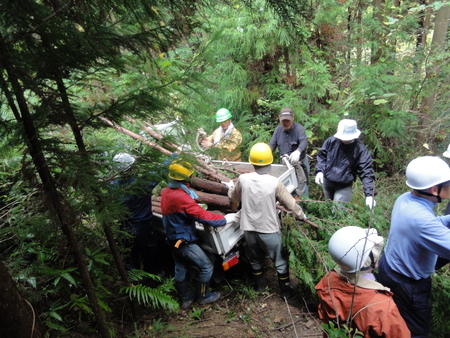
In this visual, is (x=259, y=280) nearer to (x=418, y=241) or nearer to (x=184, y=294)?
(x=184, y=294)

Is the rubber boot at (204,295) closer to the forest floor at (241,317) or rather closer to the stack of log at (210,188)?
the forest floor at (241,317)

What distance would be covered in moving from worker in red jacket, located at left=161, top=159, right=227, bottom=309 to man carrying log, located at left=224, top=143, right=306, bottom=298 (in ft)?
1.33

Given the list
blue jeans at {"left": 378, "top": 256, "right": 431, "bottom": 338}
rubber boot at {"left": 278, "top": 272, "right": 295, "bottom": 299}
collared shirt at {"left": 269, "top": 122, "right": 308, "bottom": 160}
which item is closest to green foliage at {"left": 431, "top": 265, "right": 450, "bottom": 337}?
blue jeans at {"left": 378, "top": 256, "right": 431, "bottom": 338}

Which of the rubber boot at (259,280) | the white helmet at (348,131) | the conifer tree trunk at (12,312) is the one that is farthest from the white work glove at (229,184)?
the conifer tree trunk at (12,312)

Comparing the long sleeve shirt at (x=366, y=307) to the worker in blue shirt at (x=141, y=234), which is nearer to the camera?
the long sleeve shirt at (x=366, y=307)

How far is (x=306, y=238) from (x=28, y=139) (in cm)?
313

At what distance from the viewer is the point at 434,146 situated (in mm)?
6270

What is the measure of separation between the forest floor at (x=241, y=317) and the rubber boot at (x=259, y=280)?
0.24ft

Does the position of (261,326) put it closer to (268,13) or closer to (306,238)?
(306,238)

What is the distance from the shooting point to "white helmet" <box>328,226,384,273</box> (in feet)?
6.80

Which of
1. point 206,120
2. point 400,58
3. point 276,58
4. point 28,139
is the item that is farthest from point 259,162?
Answer: point 400,58

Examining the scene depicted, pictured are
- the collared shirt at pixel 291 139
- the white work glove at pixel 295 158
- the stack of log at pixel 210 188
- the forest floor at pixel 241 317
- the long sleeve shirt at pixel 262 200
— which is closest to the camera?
the forest floor at pixel 241 317

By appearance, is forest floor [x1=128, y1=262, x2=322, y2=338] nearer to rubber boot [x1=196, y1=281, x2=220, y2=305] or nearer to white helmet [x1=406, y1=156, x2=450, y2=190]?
rubber boot [x1=196, y1=281, x2=220, y2=305]

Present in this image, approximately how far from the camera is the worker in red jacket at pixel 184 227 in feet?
11.1
